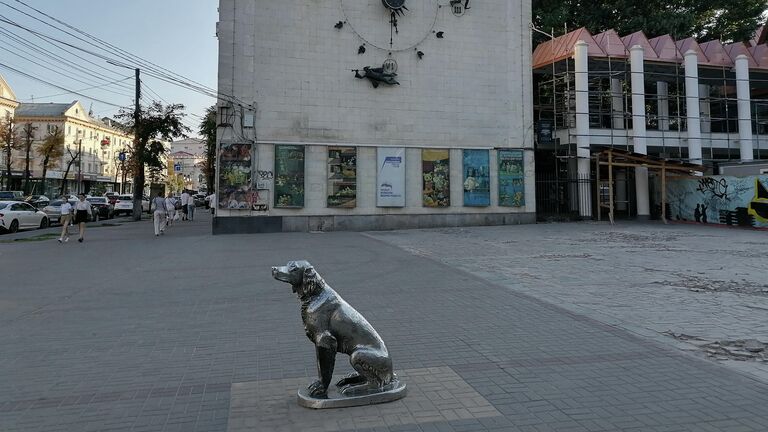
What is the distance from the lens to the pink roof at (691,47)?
26.5 m

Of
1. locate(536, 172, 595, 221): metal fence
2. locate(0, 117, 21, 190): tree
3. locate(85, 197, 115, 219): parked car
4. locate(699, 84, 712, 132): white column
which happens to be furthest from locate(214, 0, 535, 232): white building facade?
locate(0, 117, 21, 190): tree

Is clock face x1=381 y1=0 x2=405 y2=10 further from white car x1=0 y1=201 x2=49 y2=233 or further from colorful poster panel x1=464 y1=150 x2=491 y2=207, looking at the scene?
white car x1=0 y1=201 x2=49 y2=233

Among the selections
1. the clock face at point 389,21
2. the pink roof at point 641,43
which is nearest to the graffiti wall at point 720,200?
the pink roof at point 641,43

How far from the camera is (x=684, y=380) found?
428 centimetres

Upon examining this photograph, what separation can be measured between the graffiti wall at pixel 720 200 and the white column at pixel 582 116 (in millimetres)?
4737

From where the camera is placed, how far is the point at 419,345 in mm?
5441

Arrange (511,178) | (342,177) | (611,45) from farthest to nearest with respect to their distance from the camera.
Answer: (611,45) < (511,178) < (342,177)

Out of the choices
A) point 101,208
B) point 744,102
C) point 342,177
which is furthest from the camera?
point 101,208

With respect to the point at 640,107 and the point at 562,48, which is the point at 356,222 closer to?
the point at 562,48

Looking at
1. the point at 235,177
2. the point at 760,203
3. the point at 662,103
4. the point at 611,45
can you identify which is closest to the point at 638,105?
the point at 611,45

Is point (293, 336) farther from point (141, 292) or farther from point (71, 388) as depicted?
point (141, 292)

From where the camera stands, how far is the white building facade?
67.5ft

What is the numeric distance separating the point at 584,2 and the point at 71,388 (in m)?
34.8

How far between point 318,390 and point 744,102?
3130 centimetres
